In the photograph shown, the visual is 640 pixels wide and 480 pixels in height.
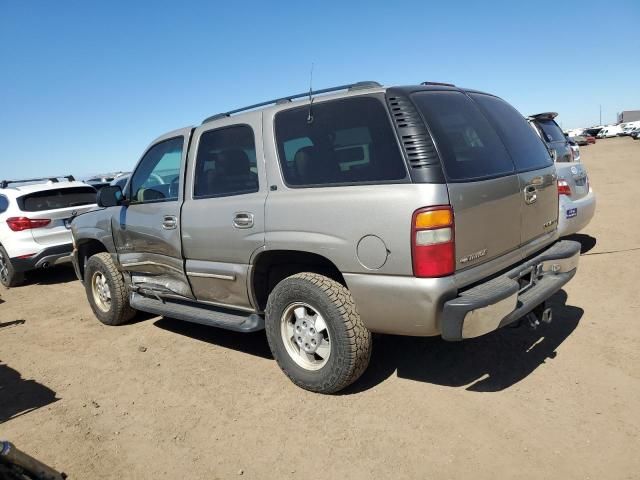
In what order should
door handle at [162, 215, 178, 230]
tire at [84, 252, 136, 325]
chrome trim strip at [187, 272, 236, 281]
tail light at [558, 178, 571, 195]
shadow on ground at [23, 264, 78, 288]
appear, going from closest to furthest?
1. chrome trim strip at [187, 272, 236, 281]
2. door handle at [162, 215, 178, 230]
3. tire at [84, 252, 136, 325]
4. tail light at [558, 178, 571, 195]
5. shadow on ground at [23, 264, 78, 288]

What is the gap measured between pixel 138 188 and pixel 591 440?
4337mm

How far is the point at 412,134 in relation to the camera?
2.93 meters

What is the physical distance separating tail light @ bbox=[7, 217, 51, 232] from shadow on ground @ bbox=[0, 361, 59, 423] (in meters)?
3.79

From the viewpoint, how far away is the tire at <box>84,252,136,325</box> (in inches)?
209

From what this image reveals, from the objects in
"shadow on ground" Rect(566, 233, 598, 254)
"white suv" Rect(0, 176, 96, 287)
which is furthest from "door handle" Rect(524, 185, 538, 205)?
"white suv" Rect(0, 176, 96, 287)

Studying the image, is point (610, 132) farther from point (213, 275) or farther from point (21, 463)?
point (21, 463)

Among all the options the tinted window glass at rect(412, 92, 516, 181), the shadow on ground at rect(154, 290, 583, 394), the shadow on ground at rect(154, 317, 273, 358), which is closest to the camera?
the tinted window glass at rect(412, 92, 516, 181)

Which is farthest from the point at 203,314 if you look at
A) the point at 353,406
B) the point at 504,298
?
the point at 504,298

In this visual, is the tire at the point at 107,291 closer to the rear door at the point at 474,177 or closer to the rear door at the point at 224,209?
the rear door at the point at 224,209

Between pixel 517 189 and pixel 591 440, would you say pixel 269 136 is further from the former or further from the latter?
pixel 591 440

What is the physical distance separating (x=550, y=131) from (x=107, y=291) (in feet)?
24.1

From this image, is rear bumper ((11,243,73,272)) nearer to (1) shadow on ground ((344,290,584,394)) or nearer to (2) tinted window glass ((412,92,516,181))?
→ (1) shadow on ground ((344,290,584,394))

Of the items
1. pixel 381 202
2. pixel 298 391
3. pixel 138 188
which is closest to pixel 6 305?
pixel 138 188

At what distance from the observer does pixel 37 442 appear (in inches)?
128
